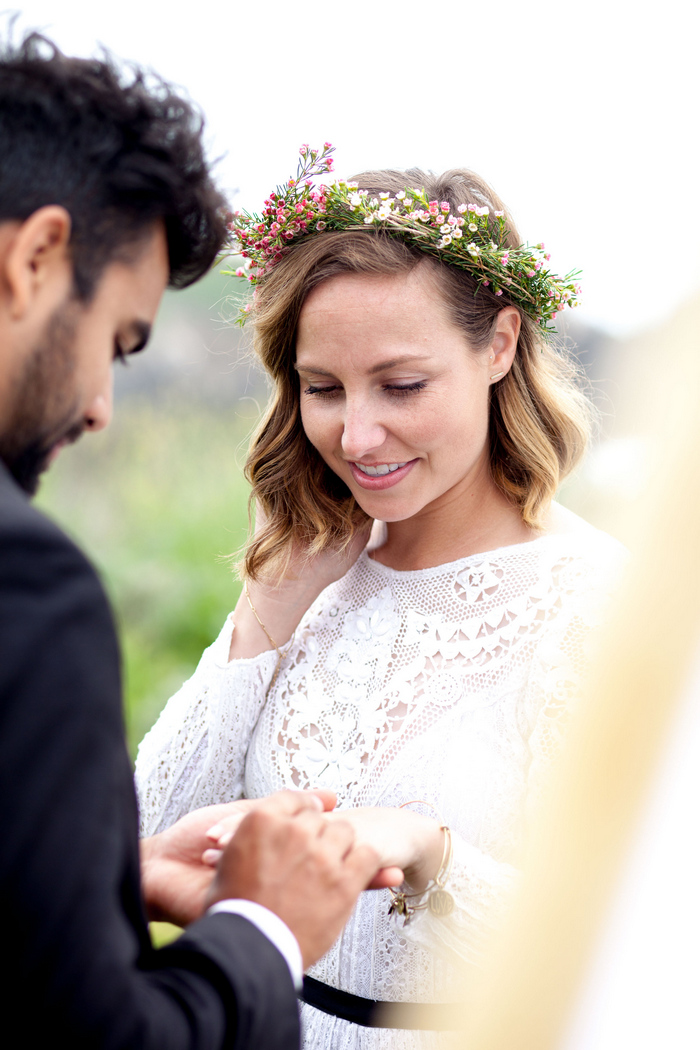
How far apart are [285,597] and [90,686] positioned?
170 centimetres

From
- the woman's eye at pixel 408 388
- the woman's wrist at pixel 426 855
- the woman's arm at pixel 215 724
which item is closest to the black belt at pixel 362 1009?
the woman's wrist at pixel 426 855

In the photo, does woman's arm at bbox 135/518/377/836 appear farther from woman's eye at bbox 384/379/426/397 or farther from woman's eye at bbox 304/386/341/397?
woman's eye at bbox 384/379/426/397

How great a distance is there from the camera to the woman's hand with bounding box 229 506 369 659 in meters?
2.53

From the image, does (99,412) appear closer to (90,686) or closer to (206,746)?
(90,686)

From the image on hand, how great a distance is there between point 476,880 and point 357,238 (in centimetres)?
153

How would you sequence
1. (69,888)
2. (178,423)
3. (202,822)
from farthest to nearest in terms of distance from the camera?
(178,423) < (202,822) < (69,888)

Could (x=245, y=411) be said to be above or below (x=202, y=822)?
above

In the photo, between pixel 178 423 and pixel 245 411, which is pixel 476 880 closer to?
pixel 178 423

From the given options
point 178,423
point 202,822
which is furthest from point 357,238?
point 178,423

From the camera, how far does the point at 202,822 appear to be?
1.75m

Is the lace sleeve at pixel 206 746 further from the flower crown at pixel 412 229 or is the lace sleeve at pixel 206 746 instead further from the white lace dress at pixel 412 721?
the flower crown at pixel 412 229

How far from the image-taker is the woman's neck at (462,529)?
2369 millimetres

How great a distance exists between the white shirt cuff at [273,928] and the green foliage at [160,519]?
4419 mm

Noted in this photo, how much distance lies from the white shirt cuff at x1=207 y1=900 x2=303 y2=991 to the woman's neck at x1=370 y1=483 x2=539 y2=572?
1.36 metres
